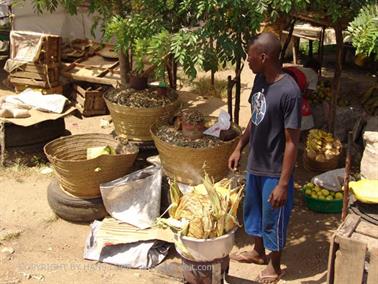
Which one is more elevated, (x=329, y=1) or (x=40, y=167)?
(x=329, y=1)

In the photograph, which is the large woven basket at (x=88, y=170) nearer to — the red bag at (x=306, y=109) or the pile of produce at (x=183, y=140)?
the pile of produce at (x=183, y=140)

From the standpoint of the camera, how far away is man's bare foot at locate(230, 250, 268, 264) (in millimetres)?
4465

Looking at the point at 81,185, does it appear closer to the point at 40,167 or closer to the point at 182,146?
the point at 182,146

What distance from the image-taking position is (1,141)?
20.8 ft

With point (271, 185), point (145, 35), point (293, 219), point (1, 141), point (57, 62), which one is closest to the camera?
point (271, 185)

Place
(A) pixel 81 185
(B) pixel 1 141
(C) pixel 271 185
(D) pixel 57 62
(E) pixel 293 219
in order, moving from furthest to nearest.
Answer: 1. (D) pixel 57 62
2. (B) pixel 1 141
3. (E) pixel 293 219
4. (A) pixel 81 185
5. (C) pixel 271 185

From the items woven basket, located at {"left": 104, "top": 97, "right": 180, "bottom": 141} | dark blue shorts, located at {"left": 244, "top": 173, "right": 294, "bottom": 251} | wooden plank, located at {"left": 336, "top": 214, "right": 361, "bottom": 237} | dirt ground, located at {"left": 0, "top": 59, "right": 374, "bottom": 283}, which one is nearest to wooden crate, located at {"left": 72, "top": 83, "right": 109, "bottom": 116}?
dirt ground, located at {"left": 0, "top": 59, "right": 374, "bottom": 283}

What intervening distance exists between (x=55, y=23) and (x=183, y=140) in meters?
6.71

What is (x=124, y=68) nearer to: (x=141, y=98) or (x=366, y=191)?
(x=141, y=98)

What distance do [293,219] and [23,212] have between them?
296 cm

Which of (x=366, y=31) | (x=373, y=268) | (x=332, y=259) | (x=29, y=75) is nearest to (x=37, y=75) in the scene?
(x=29, y=75)

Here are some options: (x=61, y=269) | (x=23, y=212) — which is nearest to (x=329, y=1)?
(x=61, y=269)

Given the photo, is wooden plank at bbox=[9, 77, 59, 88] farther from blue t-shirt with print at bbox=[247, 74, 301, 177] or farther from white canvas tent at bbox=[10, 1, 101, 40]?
blue t-shirt with print at bbox=[247, 74, 301, 177]

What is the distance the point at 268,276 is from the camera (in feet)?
13.8
